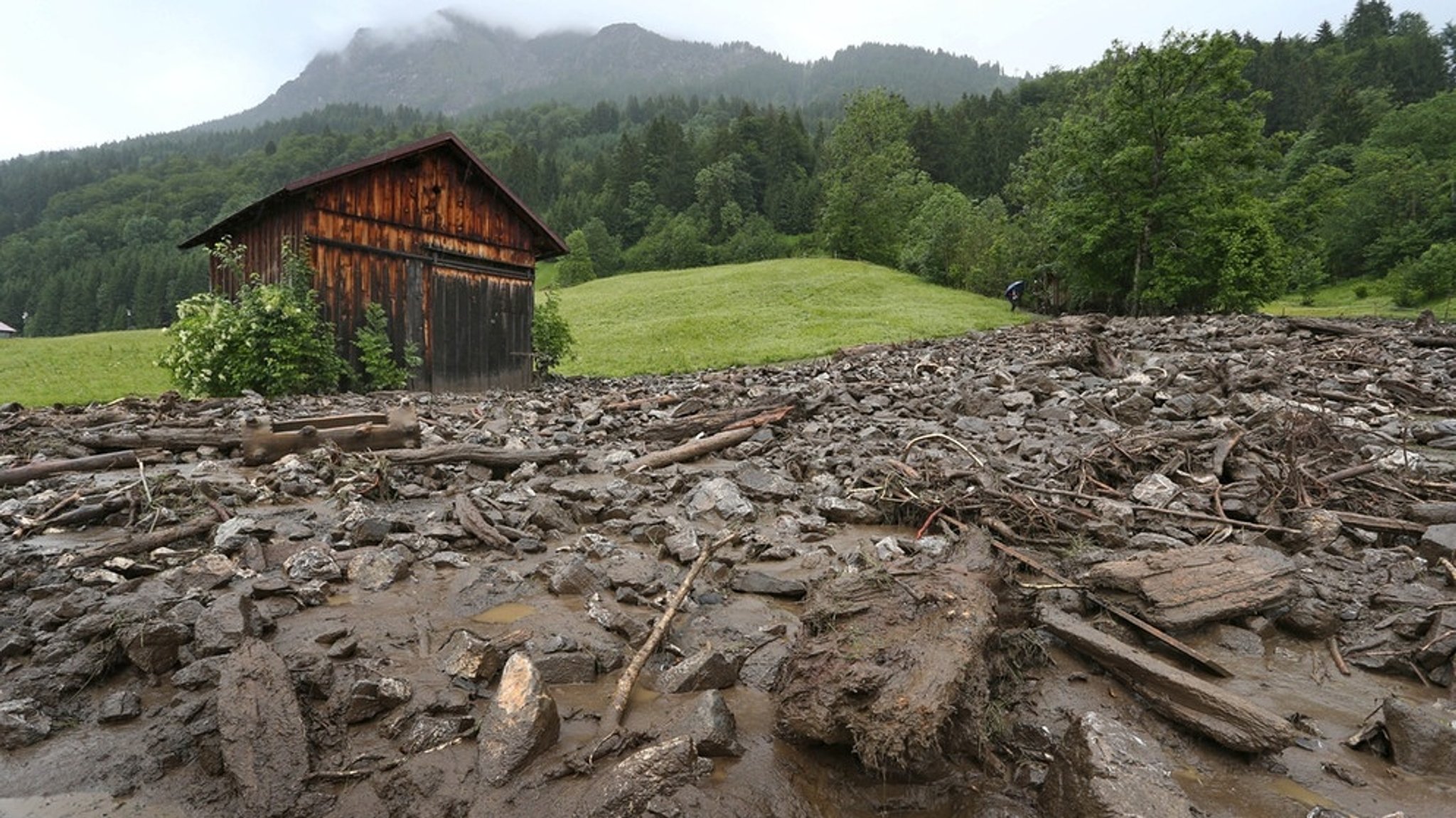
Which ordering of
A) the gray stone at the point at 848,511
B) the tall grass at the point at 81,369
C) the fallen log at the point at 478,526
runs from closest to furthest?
the fallen log at the point at 478,526 → the gray stone at the point at 848,511 → the tall grass at the point at 81,369

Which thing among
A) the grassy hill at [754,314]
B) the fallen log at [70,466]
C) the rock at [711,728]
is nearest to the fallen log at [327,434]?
the fallen log at [70,466]

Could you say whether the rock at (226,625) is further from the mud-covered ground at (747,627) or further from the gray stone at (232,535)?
the gray stone at (232,535)

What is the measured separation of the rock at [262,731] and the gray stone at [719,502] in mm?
3658

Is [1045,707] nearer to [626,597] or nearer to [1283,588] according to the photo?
[1283,588]

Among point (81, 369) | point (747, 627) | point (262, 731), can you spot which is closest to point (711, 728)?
point (747, 627)

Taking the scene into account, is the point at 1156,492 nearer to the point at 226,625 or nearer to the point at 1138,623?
the point at 1138,623

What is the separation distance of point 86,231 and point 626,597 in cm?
17111

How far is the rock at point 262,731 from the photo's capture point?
8.30 feet

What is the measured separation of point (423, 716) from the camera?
2990 millimetres

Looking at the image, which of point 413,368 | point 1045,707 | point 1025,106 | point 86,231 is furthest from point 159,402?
point 86,231

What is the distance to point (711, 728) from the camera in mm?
2863

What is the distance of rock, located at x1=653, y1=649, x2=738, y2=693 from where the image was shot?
11.1 ft

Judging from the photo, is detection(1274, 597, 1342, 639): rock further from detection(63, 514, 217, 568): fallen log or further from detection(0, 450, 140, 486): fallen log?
detection(0, 450, 140, 486): fallen log

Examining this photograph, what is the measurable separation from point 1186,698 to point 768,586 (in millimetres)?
2524
